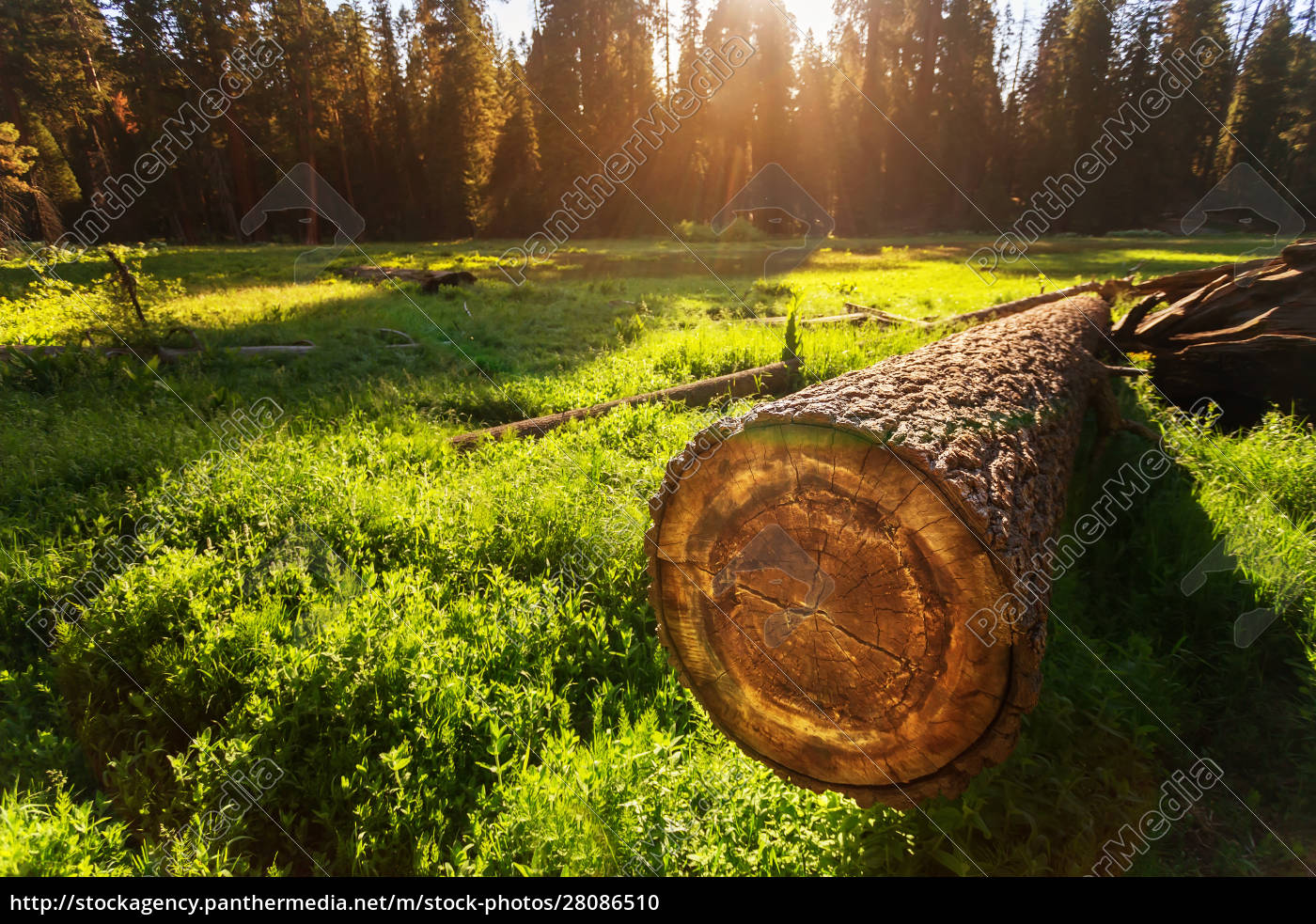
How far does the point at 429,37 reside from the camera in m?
34.9

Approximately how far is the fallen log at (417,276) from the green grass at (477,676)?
1021cm

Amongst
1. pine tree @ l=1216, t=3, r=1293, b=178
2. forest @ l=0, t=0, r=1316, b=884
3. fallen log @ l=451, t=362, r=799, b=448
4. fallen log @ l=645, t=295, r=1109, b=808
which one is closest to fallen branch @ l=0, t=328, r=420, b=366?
forest @ l=0, t=0, r=1316, b=884

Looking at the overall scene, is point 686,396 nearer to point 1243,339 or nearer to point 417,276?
point 1243,339

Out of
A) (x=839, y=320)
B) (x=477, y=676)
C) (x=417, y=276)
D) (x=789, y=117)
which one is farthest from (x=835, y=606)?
(x=789, y=117)

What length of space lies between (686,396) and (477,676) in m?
4.58

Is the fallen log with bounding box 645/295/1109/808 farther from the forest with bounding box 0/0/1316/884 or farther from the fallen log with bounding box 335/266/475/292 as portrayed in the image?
the fallen log with bounding box 335/266/475/292

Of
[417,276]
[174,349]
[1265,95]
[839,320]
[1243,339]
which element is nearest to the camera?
[1243,339]

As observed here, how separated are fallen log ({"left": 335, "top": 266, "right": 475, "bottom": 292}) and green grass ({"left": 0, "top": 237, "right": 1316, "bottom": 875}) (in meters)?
10.2

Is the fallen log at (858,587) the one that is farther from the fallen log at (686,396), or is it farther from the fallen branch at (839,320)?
the fallen branch at (839,320)

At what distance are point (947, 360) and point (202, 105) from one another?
79.8 ft

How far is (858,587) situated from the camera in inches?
87.0

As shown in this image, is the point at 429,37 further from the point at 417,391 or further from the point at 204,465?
the point at 204,465

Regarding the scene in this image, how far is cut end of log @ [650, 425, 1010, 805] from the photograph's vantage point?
2.09 m

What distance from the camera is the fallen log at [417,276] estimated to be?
15539mm
